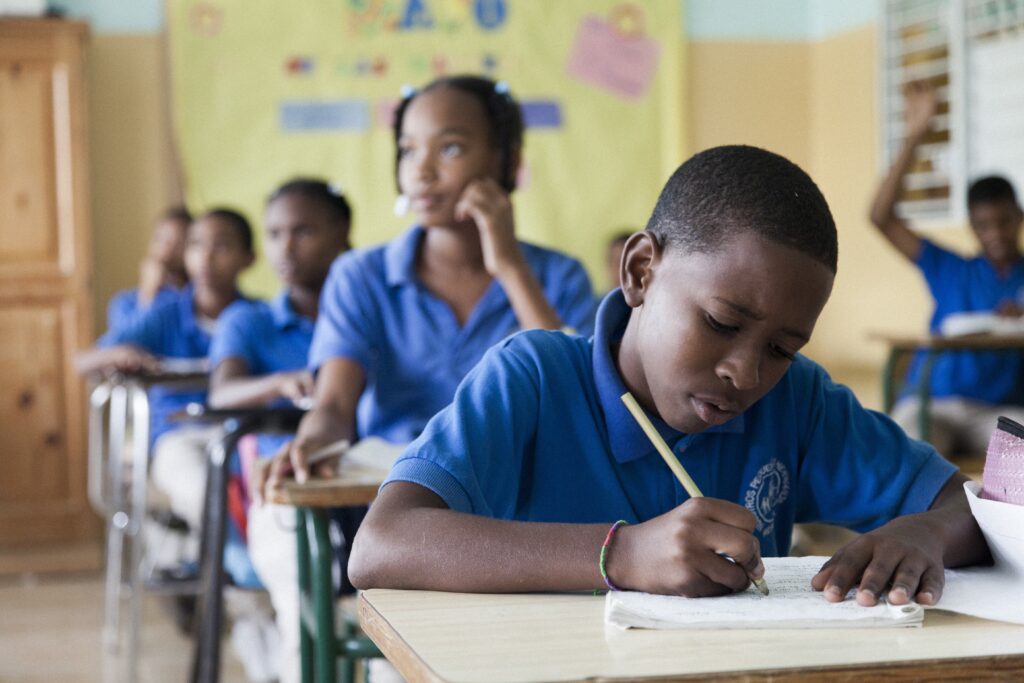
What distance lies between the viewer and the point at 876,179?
19.5 ft

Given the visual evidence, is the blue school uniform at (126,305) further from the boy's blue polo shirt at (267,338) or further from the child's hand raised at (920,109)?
the child's hand raised at (920,109)

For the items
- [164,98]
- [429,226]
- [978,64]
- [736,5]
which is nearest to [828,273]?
[429,226]

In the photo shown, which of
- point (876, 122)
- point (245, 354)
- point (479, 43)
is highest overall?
point (479, 43)

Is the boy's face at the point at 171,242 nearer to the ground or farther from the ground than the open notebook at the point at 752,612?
farther from the ground

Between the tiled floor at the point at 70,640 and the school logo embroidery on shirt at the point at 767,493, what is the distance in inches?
95.2

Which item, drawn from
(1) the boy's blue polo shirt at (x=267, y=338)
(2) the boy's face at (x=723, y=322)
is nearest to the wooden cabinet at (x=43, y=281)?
(1) the boy's blue polo shirt at (x=267, y=338)

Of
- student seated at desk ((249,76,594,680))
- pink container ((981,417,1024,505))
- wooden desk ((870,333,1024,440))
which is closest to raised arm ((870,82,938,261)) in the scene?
wooden desk ((870,333,1024,440))

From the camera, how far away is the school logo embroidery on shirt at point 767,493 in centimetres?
128

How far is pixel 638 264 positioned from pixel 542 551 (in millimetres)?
344

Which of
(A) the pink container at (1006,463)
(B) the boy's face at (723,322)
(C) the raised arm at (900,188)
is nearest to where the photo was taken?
(A) the pink container at (1006,463)

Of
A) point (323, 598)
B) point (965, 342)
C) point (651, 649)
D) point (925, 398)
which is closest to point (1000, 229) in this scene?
point (925, 398)

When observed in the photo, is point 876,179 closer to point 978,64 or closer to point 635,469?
point 978,64

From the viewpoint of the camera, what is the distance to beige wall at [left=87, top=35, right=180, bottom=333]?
555cm

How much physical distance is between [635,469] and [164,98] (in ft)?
15.8
